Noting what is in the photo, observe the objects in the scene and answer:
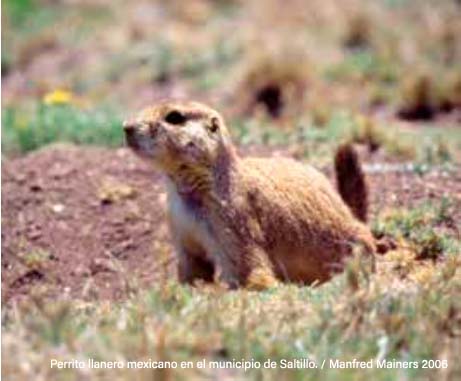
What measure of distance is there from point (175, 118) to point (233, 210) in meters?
0.59

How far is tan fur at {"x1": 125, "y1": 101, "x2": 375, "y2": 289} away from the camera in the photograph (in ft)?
24.4

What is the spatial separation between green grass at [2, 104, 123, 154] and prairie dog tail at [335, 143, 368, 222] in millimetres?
2710

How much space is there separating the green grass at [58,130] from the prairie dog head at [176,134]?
11.0 ft

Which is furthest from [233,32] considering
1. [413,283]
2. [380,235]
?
[413,283]

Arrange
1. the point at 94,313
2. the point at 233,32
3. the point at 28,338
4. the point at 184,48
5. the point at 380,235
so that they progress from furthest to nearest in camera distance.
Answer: the point at 233,32 → the point at 184,48 → the point at 380,235 → the point at 94,313 → the point at 28,338

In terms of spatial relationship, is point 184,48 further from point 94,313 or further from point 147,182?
point 94,313

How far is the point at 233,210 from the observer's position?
25.0ft

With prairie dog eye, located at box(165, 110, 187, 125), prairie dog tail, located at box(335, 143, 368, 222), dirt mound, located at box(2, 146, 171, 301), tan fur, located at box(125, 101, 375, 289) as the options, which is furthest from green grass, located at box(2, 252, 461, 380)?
dirt mound, located at box(2, 146, 171, 301)

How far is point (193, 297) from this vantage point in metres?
6.25

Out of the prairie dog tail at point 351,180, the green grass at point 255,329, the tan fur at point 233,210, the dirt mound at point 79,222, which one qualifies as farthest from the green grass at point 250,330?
the dirt mound at point 79,222

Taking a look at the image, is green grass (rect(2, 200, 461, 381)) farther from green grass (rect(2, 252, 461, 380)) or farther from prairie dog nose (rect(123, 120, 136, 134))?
prairie dog nose (rect(123, 120, 136, 134))

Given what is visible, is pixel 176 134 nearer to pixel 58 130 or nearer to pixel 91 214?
pixel 91 214

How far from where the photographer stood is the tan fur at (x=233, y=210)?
745 cm

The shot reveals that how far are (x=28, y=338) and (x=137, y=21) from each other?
46.1ft
